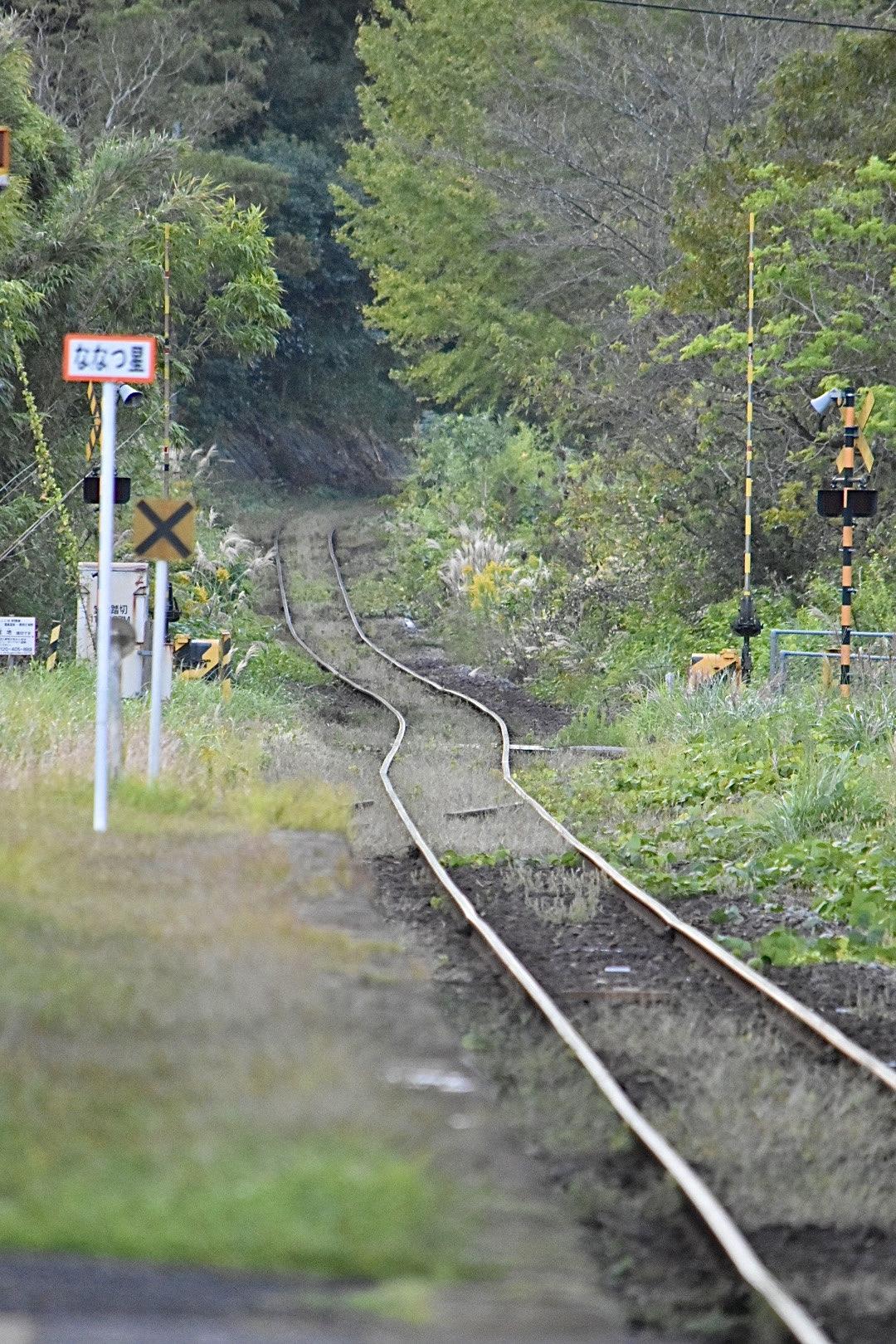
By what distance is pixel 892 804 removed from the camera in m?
14.5

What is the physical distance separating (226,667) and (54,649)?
80.1 inches

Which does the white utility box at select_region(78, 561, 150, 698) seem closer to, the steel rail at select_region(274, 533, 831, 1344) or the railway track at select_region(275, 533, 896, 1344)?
the railway track at select_region(275, 533, 896, 1344)

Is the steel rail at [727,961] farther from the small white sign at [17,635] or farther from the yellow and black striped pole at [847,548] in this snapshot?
the small white sign at [17,635]

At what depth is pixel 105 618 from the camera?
11.5 meters

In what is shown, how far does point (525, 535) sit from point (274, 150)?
2212cm

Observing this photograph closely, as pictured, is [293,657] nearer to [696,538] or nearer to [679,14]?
[696,538]

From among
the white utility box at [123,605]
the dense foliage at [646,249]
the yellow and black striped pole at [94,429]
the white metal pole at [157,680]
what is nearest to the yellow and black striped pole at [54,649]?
the white utility box at [123,605]

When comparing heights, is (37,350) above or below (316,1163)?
above

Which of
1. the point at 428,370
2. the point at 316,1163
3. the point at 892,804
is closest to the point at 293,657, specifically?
the point at 892,804

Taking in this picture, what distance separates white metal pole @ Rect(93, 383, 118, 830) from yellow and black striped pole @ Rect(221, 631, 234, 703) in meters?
9.69

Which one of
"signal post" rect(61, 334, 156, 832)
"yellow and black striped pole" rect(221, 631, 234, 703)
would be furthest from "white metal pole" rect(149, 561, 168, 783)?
"yellow and black striped pole" rect(221, 631, 234, 703)

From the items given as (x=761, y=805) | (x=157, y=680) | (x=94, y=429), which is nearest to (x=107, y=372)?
(x=157, y=680)

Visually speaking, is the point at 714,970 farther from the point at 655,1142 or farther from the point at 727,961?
the point at 655,1142

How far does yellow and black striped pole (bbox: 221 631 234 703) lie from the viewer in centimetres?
2173
